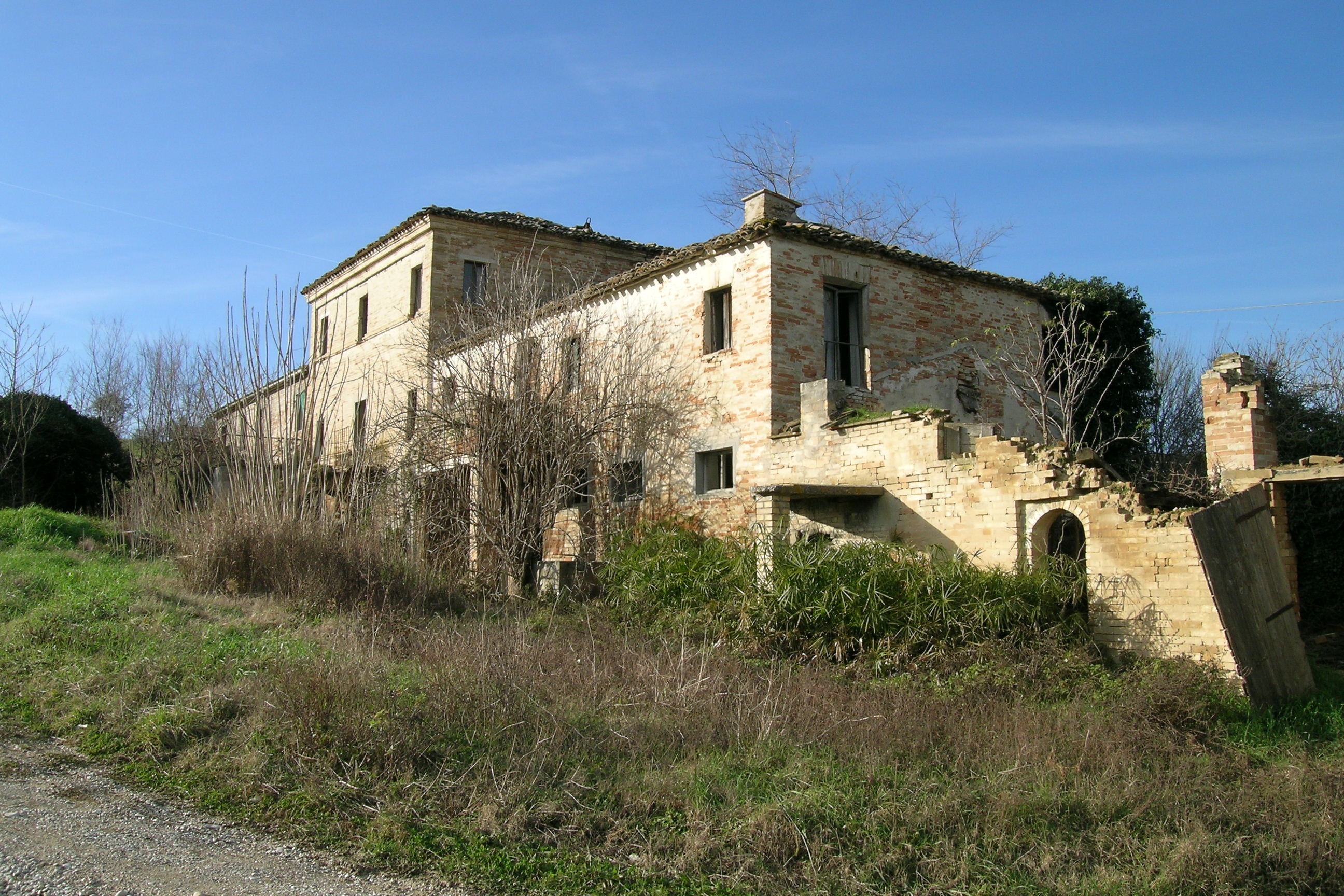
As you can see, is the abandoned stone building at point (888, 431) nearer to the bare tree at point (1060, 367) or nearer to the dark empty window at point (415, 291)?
the bare tree at point (1060, 367)

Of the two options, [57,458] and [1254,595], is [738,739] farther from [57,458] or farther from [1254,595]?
[57,458]

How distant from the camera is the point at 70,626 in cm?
974

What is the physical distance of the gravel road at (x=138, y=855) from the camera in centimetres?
498

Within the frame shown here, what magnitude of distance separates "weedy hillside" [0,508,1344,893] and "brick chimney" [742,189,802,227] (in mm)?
6921

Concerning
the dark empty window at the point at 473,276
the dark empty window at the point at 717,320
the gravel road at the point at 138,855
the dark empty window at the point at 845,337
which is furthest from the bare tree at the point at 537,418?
the gravel road at the point at 138,855

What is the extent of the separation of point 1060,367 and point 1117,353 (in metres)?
2.10

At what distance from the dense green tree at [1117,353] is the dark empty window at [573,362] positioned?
29.2 ft

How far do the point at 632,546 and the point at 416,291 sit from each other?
11772mm

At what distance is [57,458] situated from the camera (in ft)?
75.4

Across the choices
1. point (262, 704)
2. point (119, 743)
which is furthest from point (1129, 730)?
point (119, 743)

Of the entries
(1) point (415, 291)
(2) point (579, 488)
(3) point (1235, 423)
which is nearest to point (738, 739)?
(2) point (579, 488)

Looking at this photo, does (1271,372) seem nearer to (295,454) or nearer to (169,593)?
(295,454)

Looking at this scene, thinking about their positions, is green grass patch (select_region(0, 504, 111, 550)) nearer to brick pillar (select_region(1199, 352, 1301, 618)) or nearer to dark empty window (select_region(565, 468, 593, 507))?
dark empty window (select_region(565, 468, 593, 507))

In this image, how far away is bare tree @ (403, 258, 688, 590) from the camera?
48.1ft
